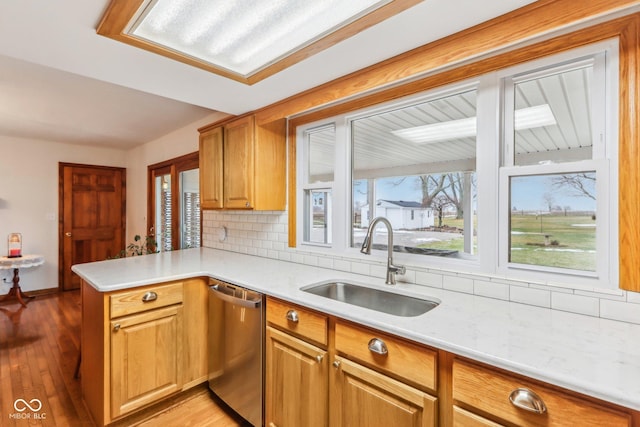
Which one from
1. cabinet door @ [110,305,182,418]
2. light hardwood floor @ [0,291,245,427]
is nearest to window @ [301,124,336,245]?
cabinet door @ [110,305,182,418]

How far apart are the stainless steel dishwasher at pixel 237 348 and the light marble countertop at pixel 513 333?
4.9 inches

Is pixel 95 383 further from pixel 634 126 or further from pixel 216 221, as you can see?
pixel 634 126

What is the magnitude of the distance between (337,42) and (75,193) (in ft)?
17.5

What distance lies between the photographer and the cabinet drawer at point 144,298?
1.73m

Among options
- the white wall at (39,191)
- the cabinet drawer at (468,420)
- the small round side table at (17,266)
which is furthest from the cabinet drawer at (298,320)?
the small round side table at (17,266)

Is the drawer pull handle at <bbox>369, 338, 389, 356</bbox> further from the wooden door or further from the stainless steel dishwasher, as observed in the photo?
the wooden door

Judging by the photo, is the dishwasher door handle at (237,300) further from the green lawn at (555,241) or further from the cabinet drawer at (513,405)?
the green lawn at (555,241)

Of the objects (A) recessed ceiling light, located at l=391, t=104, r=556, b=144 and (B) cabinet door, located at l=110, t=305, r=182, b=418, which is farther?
(B) cabinet door, located at l=110, t=305, r=182, b=418

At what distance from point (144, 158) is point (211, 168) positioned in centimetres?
267

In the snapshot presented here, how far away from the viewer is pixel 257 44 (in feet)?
5.20

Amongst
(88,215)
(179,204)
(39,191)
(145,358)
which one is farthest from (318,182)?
(39,191)

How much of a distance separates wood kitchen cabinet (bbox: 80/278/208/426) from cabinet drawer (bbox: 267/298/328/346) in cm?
72

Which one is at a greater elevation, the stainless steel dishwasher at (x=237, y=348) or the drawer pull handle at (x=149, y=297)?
the drawer pull handle at (x=149, y=297)

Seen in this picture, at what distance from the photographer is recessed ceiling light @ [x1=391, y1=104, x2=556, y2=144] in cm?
143
